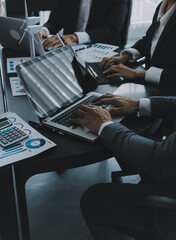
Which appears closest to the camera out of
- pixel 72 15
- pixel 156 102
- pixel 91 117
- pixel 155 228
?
pixel 155 228

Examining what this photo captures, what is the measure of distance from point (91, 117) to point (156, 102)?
0.33 meters

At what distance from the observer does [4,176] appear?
0.98m

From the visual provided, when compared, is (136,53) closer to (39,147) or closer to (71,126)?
(71,126)

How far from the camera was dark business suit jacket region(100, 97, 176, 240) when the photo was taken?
2.99 feet

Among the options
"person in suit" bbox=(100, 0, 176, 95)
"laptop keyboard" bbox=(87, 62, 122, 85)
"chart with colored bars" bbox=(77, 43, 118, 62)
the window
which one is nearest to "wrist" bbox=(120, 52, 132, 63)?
"person in suit" bbox=(100, 0, 176, 95)

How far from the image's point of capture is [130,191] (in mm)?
995

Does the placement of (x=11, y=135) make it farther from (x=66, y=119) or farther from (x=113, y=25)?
(x=113, y=25)

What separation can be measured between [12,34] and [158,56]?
0.98m

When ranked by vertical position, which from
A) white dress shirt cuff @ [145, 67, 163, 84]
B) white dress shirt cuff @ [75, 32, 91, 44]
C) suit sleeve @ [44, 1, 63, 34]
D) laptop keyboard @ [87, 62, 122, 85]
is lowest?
laptop keyboard @ [87, 62, 122, 85]

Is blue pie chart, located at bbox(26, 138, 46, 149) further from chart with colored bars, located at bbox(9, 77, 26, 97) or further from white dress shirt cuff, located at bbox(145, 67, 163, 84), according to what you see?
white dress shirt cuff, located at bbox(145, 67, 163, 84)

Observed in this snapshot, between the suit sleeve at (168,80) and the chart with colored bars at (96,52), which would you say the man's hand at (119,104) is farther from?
the chart with colored bars at (96,52)

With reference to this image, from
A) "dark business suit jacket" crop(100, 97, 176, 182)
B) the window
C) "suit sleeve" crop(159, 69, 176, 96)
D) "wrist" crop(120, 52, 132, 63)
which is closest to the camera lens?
"dark business suit jacket" crop(100, 97, 176, 182)

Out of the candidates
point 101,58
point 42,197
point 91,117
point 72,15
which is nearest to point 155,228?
point 91,117

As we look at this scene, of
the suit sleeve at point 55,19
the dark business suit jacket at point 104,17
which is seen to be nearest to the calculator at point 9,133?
the dark business suit jacket at point 104,17
